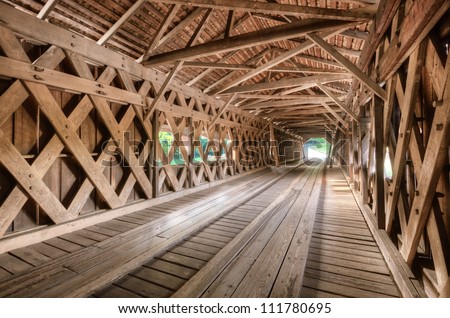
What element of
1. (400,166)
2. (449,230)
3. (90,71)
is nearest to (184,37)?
(90,71)

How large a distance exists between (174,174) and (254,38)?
14.9 feet

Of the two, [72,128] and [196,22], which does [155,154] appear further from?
[196,22]

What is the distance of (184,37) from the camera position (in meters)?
6.05

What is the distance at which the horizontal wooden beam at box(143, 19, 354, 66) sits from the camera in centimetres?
385

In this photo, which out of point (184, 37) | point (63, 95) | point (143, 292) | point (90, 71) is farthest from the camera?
point (184, 37)

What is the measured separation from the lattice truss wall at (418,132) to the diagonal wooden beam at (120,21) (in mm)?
4242

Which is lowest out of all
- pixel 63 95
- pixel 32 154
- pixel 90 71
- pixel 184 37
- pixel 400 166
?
pixel 400 166

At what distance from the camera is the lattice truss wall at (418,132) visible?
6.22 feet

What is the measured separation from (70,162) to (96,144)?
657 millimetres

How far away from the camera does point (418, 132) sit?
245 centimetres

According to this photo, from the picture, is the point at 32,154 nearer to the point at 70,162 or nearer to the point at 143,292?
the point at 70,162

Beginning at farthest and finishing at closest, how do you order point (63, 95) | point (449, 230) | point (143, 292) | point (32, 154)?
1. point (63, 95)
2. point (32, 154)
3. point (143, 292)
4. point (449, 230)

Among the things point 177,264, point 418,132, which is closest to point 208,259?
point 177,264

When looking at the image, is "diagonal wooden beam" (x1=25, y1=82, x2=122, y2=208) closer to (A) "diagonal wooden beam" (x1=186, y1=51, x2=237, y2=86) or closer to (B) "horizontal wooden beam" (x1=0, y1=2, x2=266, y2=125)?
(B) "horizontal wooden beam" (x1=0, y1=2, x2=266, y2=125)
